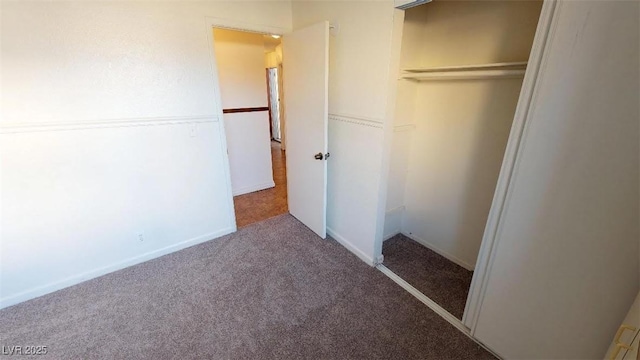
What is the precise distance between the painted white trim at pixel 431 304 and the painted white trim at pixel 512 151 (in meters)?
0.06

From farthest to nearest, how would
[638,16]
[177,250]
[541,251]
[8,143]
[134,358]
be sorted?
[177,250] < [8,143] < [134,358] < [541,251] < [638,16]

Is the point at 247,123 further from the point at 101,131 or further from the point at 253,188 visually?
the point at 101,131

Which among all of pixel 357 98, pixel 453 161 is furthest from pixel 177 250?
pixel 453 161

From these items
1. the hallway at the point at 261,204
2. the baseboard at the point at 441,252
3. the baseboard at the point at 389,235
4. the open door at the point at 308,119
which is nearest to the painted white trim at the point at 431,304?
the baseboard at the point at 389,235

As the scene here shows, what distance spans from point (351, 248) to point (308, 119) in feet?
4.17

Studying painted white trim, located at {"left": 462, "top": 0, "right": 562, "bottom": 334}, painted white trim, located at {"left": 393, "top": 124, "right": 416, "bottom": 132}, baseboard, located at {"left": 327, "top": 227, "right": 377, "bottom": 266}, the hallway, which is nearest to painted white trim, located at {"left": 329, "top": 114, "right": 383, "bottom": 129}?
painted white trim, located at {"left": 393, "top": 124, "right": 416, "bottom": 132}

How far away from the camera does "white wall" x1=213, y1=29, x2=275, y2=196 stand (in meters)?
3.16

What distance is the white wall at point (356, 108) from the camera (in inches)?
71.8

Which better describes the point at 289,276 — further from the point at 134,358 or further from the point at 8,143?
the point at 8,143

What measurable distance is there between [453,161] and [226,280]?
6.90ft

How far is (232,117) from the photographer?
11.1 ft

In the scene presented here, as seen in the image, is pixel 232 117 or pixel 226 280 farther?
pixel 232 117

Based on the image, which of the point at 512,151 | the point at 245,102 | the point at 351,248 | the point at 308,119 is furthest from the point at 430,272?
the point at 245,102

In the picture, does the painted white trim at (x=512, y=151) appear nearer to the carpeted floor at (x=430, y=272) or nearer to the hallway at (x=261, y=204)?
the carpeted floor at (x=430, y=272)
